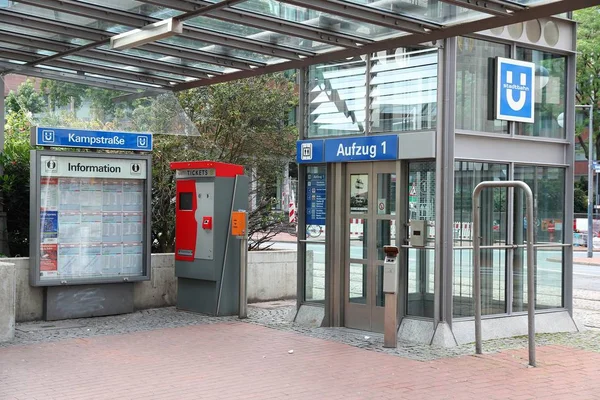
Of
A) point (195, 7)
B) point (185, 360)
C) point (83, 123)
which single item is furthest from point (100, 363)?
point (83, 123)

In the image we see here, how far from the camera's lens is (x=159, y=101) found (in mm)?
12305

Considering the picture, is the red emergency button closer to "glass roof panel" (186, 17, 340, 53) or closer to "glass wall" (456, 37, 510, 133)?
"glass roof panel" (186, 17, 340, 53)

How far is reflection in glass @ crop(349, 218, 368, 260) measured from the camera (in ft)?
33.6

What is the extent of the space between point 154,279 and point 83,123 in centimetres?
256

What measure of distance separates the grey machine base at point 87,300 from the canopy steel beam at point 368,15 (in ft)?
18.3

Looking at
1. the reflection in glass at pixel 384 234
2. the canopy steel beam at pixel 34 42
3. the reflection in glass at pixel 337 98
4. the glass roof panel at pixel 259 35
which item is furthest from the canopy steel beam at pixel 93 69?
the reflection in glass at pixel 384 234

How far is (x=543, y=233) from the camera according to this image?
10703 mm

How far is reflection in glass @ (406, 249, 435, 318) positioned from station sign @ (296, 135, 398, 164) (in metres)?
1.22

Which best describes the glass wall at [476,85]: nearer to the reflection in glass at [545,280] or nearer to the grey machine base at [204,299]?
the reflection in glass at [545,280]

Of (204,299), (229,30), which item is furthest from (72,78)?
(204,299)

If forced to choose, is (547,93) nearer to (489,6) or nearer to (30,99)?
(489,6)

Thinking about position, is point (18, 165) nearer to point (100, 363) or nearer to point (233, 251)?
point (233, 251)

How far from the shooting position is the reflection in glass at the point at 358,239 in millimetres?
10250

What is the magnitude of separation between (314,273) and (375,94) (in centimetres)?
260
